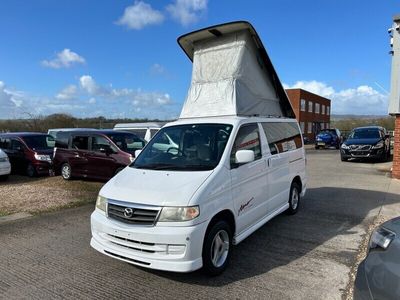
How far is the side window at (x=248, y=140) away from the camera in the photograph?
526 cm

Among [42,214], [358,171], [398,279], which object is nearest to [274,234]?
[398,279]

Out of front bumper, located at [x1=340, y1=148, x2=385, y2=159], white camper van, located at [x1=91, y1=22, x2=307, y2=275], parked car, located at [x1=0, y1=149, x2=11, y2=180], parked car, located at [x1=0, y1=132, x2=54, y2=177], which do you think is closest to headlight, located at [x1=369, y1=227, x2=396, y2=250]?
white camper van, located at [x1=91, y1=22, x2=307, y2=275]

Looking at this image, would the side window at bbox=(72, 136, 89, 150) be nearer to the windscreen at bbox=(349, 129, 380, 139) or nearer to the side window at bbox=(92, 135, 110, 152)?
the side window at bbox=(92, 135, 110, 152)

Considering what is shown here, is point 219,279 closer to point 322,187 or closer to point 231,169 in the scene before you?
point 231,169

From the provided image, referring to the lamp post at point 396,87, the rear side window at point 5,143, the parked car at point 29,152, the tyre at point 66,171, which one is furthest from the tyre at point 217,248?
the rear side window at point 5,143

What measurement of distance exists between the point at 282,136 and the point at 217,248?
10.3ft

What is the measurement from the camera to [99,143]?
11773 mm

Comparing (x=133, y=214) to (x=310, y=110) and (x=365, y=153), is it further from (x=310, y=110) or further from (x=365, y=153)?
(x=310, y=110)

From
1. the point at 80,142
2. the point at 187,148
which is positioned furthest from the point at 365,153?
Result: the point at 187,148

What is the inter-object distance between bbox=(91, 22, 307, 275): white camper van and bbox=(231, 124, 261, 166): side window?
0.06ft

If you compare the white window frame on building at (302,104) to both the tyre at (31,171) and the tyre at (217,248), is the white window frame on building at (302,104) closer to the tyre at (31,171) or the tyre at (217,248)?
Answer: the tyre at (31,171)

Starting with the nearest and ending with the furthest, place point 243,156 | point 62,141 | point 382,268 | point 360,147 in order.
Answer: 1. point 382,268
2. point 243,156
3. point 62,141
4. point 360,147

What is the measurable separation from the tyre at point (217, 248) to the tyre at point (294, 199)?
292 cm

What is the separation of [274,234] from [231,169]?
1993 mm
